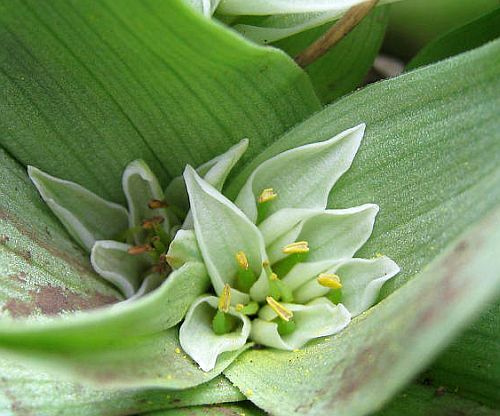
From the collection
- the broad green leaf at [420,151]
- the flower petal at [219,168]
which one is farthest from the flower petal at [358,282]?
the flower petal at [219,168]

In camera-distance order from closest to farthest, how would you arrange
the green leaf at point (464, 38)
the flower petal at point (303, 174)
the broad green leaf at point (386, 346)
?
the broad green leaf at point (386, 346) < the flower petal at point (303, 174) < the green leaf at point (464, 38)

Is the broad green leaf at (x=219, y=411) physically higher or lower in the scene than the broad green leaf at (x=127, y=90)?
lower

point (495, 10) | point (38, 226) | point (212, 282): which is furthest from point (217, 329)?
point (495, 10)

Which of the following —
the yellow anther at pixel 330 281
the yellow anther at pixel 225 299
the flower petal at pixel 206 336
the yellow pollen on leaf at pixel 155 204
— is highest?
the yellow pollen on leaf at pixel 155 204

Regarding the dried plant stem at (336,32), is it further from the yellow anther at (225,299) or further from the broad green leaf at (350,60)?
the yellow anther at (225,299)

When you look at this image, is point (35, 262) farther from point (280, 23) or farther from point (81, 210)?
point (280, 23)

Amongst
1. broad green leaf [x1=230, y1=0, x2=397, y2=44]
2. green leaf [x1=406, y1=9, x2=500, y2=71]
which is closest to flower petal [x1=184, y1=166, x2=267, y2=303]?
broad green leaf [x1=230, y1=0, x2=397, y2=44]

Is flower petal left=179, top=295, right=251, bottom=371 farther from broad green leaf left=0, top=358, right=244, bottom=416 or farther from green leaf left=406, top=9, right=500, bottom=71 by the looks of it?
green leaf left=406, top=9, right=500, bottom=71

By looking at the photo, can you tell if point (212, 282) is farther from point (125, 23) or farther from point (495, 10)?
point (495, 10)
